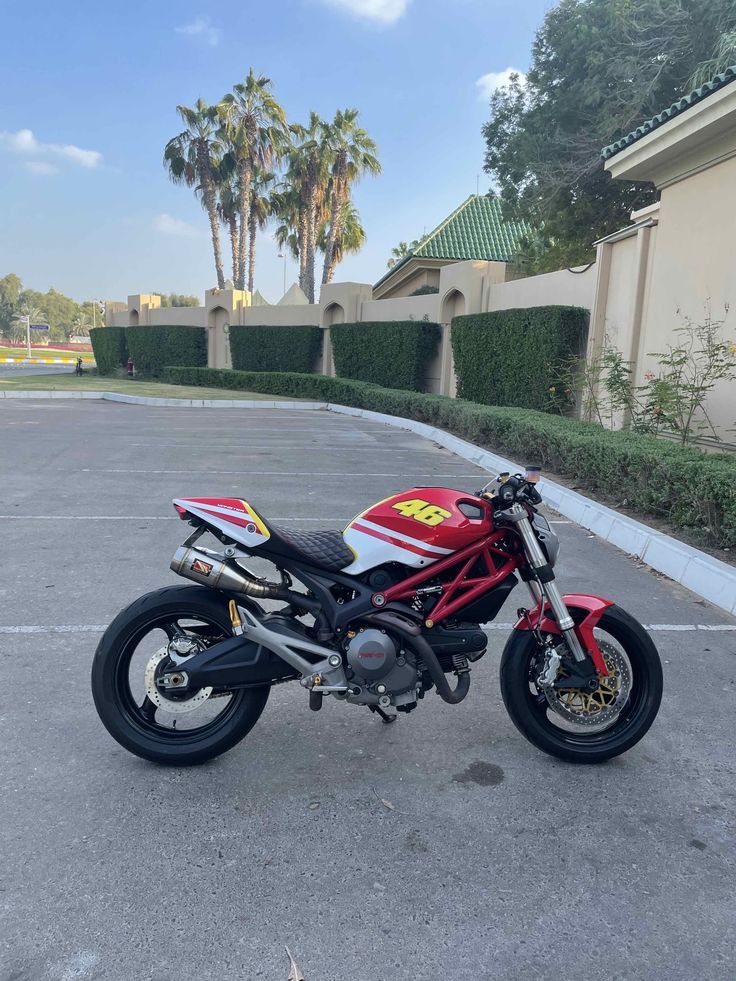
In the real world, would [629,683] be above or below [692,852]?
above

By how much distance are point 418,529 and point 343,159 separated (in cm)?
3888

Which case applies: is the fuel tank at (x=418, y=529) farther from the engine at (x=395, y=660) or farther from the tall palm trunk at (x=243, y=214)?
the tall palm trunk at (x=243, y=214)

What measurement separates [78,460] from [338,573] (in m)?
9.19

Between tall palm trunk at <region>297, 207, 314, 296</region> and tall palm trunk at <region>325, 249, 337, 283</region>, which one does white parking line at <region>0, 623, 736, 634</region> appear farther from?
tall palm trunk at <region>325, 249, 337, 283</region>

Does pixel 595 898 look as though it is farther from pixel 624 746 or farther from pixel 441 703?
pixel 441 703

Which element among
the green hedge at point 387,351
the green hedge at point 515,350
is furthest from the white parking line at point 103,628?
the green hedge at point 387,351

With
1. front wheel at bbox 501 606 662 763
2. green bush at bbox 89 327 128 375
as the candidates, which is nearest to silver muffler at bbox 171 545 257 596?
front wheel at bbox 501 606 662 763

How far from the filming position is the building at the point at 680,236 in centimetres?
936

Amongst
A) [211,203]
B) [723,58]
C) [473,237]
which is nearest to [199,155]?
[211,203]

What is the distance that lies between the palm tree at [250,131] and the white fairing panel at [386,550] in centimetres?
3823

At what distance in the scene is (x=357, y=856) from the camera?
8.71 feet

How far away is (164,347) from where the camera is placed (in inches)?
1438

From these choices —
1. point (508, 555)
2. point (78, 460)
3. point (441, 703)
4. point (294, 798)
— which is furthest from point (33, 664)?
point (78, 460)

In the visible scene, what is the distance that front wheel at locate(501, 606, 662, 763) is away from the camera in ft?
10.6
